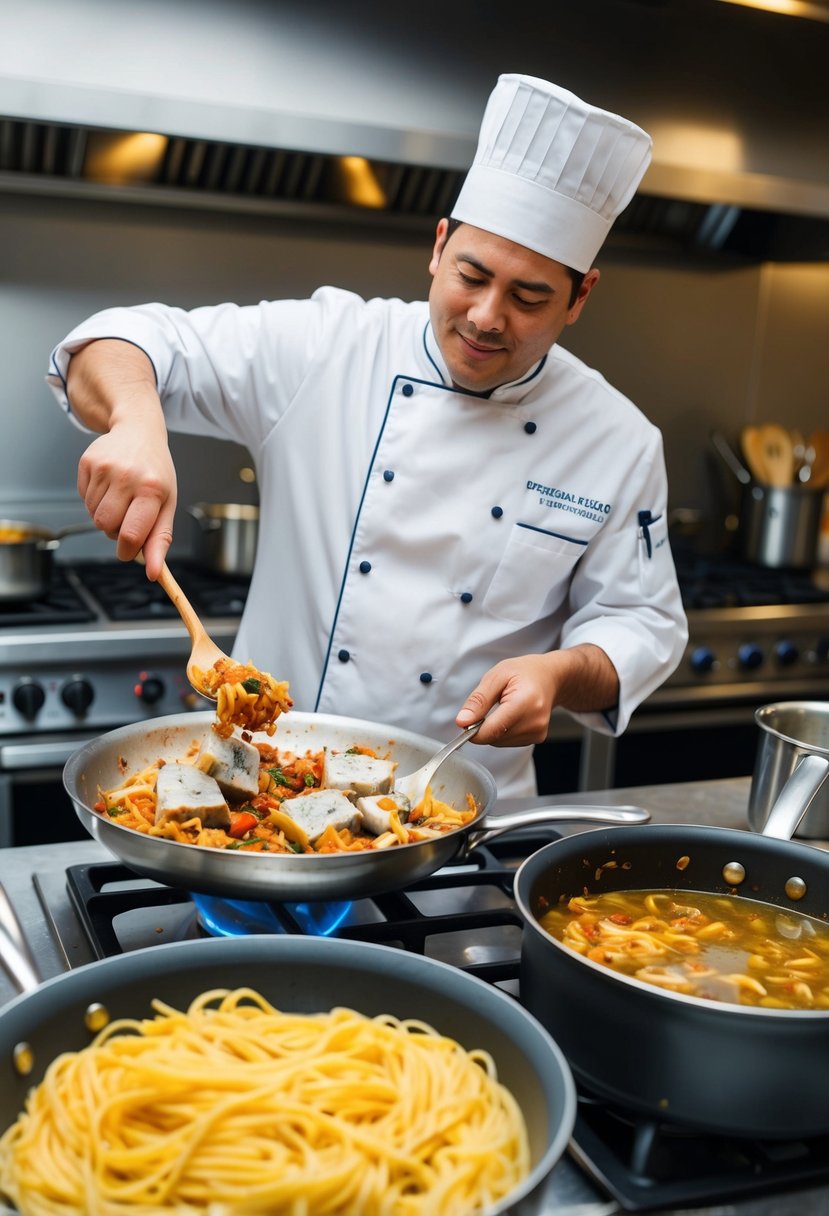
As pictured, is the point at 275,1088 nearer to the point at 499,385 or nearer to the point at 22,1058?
the point at 22,1058

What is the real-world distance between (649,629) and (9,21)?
7.95ft

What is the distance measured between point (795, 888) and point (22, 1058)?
2.91 feet

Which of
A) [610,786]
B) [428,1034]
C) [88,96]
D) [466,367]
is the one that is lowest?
[610,786]

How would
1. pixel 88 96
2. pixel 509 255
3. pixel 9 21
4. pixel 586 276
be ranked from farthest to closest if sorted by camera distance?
pixel 9 21 < pixel 88 96 < pixel 586 276 < pixel 509 255

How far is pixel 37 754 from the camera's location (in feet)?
9.13

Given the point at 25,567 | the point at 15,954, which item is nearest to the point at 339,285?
the point at 25,567

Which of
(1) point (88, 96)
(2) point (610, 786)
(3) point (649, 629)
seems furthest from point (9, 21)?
(2) point (610, 786)

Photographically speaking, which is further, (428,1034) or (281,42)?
(281,42)

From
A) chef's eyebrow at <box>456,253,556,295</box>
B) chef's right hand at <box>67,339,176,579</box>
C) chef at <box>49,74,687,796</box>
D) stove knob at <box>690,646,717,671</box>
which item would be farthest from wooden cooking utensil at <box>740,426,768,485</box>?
chef's right hand at <box>67,339,176,579</box>

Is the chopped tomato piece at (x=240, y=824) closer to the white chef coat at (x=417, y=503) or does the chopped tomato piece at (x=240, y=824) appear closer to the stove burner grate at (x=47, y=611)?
the white chef coat at (x=417, y=503)

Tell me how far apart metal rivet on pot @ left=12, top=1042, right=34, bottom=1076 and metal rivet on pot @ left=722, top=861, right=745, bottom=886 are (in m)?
0.83

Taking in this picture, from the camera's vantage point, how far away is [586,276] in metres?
2.09

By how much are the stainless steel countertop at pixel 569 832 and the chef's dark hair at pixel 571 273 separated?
2.90 feet

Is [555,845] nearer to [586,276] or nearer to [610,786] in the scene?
[586,276]
